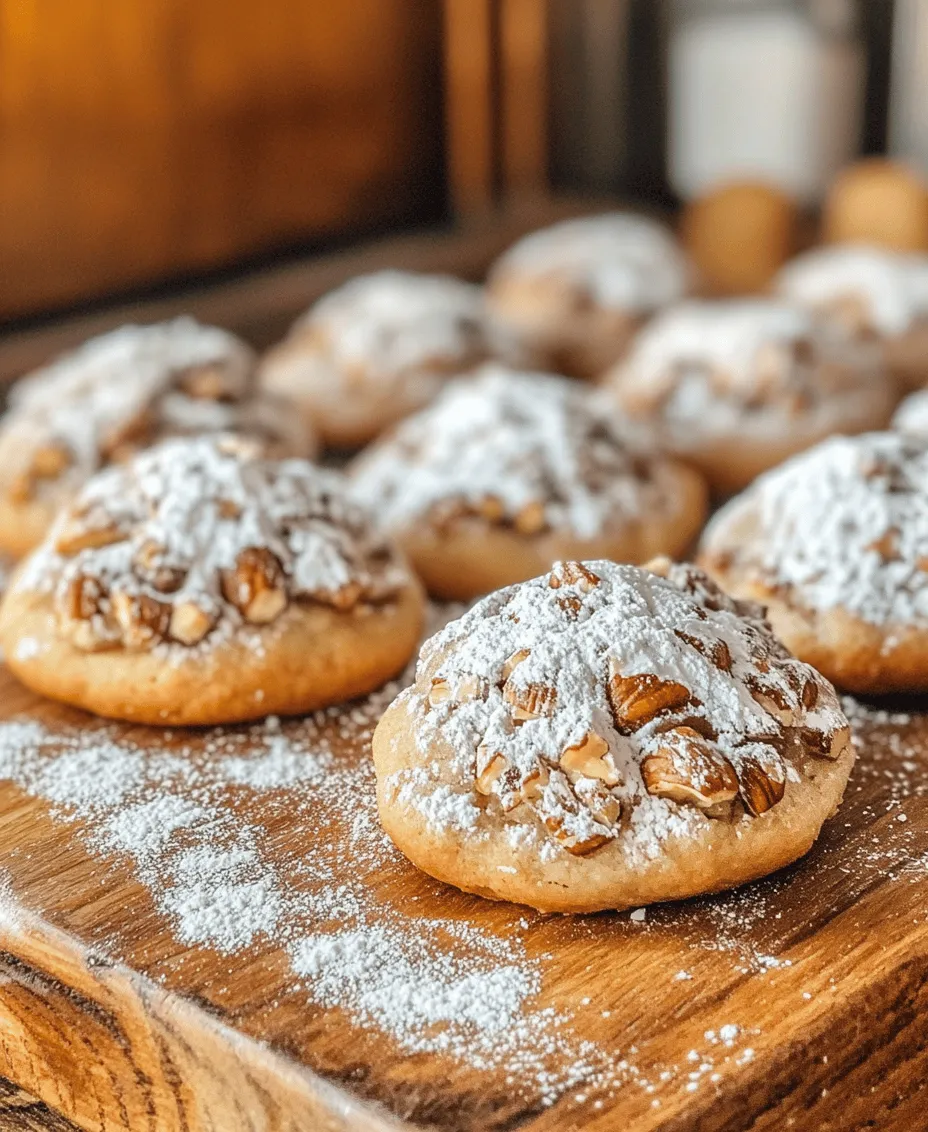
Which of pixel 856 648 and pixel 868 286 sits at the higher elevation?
pixel 868 286

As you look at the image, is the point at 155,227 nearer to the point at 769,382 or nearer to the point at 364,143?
the point at 364,143

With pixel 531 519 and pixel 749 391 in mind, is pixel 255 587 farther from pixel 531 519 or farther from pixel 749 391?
pixel 749 391

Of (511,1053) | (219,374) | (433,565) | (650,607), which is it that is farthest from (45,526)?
(511,1053)

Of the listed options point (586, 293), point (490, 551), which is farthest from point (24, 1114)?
point (586, 293)

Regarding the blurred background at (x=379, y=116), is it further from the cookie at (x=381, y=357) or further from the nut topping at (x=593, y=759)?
the nut topping at (x=593, y=759)

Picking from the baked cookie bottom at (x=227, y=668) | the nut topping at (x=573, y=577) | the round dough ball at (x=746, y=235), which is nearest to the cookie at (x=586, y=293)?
the round dough ball at (x=746, y=235)

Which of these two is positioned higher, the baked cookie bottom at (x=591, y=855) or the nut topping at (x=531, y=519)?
the nut topping at (x=531, y=519)
